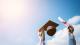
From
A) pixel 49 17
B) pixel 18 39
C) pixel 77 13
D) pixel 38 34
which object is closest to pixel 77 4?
pixel 77 13

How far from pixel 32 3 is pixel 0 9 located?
0.49 metres

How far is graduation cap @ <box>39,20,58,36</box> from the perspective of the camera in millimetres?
4227

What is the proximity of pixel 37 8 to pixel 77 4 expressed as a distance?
1.98ft

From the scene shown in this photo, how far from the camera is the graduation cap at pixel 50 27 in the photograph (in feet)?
13.9

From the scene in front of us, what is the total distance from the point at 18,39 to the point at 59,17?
0.69 m

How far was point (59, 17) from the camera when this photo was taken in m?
4.36

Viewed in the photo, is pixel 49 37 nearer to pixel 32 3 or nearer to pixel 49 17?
pixel 49 17

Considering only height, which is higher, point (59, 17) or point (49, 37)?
point (59, 17)

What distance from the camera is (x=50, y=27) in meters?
4.23

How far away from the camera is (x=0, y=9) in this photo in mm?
A: 4410

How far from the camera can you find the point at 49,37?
4.30 meters

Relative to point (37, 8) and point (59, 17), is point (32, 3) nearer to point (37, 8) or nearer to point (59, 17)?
point (37, 8)

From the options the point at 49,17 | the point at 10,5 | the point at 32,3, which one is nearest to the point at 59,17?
the point at 49,17

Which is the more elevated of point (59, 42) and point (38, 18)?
point (38, 18)
